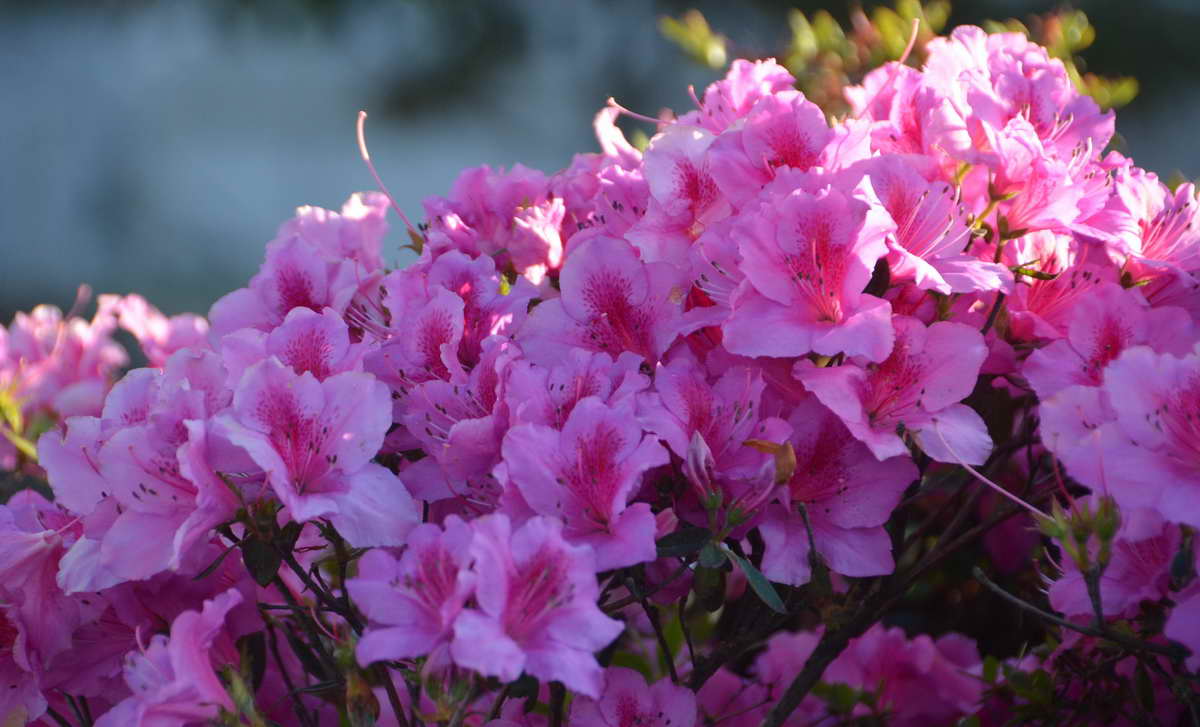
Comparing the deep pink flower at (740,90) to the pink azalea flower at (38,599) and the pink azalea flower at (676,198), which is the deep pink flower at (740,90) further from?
the pink azalea flower at (38,599)

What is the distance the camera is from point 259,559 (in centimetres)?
82

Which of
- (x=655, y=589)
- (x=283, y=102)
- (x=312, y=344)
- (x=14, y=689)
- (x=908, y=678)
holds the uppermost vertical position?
(x=312, y=344)

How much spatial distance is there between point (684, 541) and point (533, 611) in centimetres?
13

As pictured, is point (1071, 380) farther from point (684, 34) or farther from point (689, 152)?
point (684, 34)

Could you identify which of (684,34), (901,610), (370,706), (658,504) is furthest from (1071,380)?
(684,34)

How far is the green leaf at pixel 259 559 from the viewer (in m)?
0.81

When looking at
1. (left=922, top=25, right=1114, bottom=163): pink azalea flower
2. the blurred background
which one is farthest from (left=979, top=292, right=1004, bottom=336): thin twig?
the blurred background

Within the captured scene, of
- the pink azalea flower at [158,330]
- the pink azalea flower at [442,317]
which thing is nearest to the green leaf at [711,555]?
the pink azalea flower at [442,317]

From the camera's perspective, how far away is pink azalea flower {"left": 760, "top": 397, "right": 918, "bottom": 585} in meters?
0.86

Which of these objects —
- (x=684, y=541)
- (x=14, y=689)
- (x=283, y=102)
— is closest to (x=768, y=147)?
(x=684, y=541)

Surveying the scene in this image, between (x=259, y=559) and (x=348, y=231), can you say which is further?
(x=348, y=231)

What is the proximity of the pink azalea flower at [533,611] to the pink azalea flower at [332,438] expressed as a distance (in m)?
0.11

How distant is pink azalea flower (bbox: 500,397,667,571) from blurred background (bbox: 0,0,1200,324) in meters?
4.28

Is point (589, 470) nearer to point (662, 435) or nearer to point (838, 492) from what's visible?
point (662, 435)
